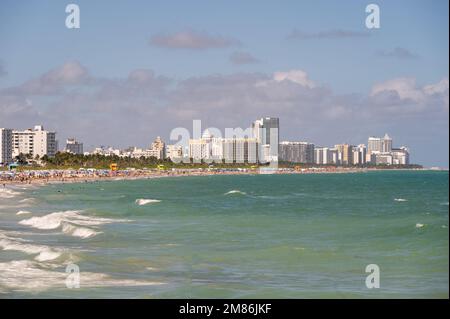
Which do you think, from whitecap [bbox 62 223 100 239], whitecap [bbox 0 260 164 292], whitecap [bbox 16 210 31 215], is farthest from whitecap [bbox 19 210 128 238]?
whitecap [bbox 0 260 164 292]

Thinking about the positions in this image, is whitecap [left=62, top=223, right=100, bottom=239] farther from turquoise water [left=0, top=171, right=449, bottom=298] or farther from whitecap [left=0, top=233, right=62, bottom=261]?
whitecap [left=0, top=233, right=62, bottom=261]

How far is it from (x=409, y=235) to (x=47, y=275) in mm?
19867

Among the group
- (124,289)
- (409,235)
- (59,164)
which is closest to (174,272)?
(124,289)

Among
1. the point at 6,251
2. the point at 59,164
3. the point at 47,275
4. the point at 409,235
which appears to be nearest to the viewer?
the point at 47,275

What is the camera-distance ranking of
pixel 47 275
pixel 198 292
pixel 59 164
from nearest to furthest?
pixel 198 292 < pixel 47 275 < pixel 59 164
